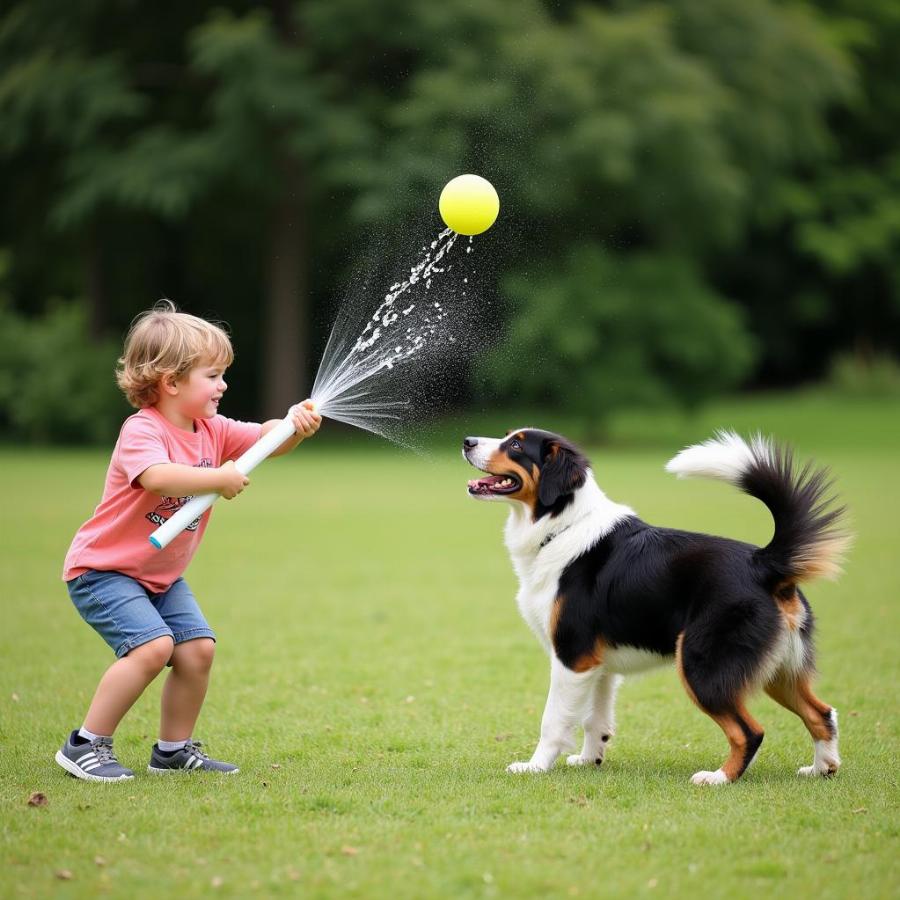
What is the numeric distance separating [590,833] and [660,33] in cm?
2667

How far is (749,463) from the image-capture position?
Answer: 18.7 feet

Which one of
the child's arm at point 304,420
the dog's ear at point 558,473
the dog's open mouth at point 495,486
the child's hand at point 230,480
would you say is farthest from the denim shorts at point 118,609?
the dog's ear at point 558,473

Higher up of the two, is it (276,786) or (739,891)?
(739,891)

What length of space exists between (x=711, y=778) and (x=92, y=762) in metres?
2.77

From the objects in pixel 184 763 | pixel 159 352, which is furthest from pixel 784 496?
pixel 184 763

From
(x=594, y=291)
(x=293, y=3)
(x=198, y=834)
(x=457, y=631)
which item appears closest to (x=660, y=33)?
(x=594, y=291)

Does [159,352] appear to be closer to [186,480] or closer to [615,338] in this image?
[186,480]

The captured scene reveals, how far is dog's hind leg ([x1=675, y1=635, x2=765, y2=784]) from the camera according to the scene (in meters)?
5.41

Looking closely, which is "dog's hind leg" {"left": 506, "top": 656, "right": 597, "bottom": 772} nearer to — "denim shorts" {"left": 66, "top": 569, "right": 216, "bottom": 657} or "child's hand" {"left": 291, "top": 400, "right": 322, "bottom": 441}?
"child's hand" {"left": 291, "top": 400, "right": 322, "bottom": 441}

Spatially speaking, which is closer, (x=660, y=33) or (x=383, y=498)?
(x=383, y=498)

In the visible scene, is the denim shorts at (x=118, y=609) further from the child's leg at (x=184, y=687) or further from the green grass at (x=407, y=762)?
the green grass at (x=407, y=762)

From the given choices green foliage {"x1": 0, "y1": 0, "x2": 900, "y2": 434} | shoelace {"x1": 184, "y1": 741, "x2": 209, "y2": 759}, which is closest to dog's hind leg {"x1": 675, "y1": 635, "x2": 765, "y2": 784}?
shoelace {"x1": 184, "y1": 741, "x2": 209, "y2": 759}

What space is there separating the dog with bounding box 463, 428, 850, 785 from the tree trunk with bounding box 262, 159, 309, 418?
25.0 meters

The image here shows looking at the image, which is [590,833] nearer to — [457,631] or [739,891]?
[739,891]
